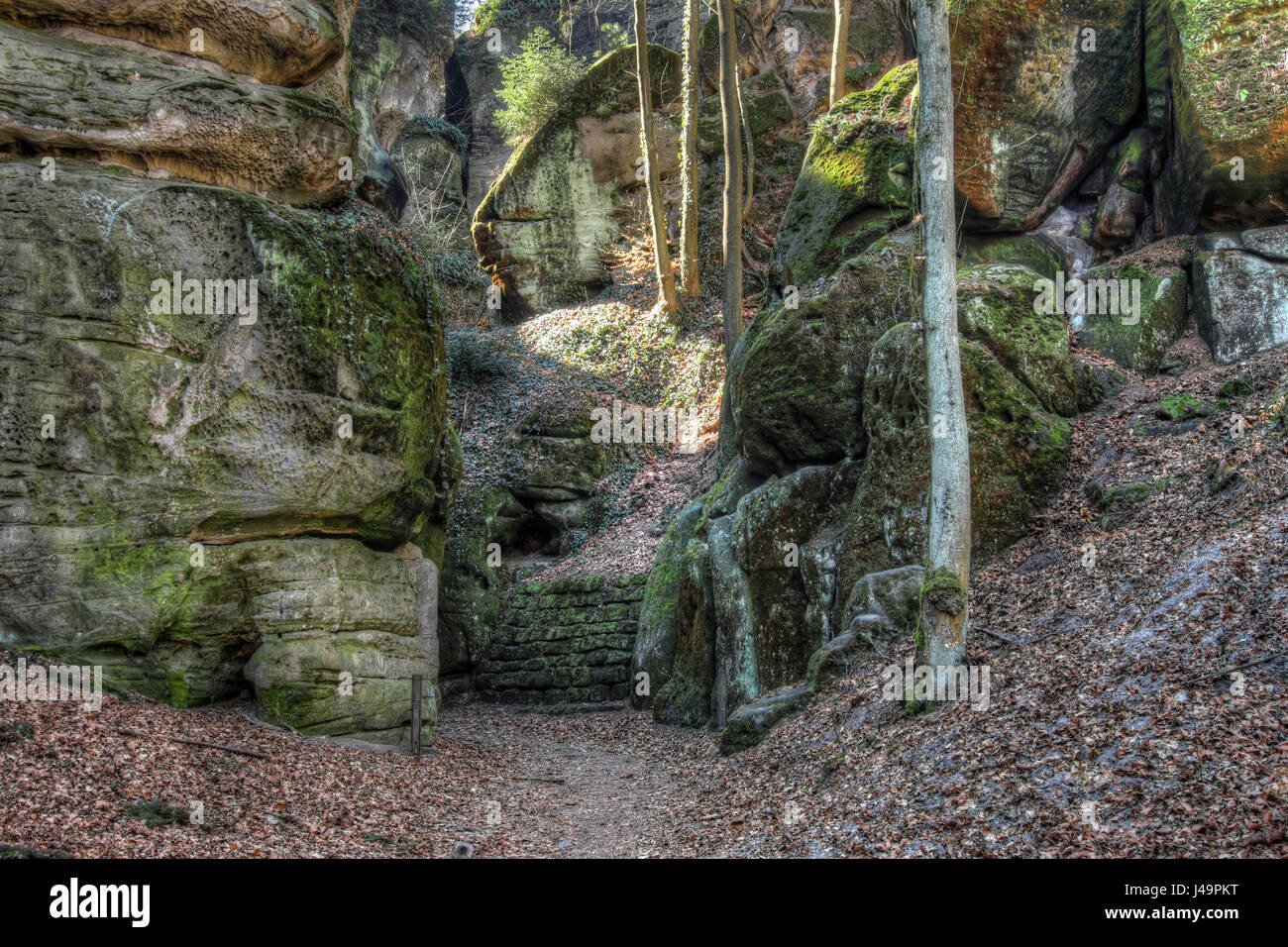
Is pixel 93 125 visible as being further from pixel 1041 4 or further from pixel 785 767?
pixel 1041 4

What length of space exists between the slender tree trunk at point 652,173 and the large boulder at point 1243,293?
14.2 meters

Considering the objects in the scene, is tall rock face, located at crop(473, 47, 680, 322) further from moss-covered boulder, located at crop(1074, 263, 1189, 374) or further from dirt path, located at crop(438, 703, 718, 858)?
moss-covered boulder, located at crop(1074, 263, 1189, 374)

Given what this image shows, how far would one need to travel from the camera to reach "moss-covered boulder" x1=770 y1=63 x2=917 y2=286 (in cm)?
1550

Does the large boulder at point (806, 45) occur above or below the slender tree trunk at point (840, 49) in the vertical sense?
above

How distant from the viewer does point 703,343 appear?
954 inches

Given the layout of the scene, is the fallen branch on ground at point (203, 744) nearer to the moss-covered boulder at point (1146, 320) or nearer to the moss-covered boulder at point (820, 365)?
the moss-covered boulder at point (820, 365)

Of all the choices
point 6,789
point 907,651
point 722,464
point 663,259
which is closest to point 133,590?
point 6,789

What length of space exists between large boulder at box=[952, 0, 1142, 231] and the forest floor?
15.7ft

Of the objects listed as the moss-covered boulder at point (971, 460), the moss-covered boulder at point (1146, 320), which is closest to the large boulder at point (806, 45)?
the moss-covered boulder at point (1146, 320)

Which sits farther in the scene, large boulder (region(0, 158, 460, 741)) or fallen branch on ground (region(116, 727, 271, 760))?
large boulder (region(0, 158, 460, 741))

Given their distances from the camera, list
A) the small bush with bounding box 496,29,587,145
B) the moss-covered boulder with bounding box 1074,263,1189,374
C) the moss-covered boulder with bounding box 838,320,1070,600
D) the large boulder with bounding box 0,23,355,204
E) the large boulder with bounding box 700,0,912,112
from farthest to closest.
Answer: the small bush with bounding box 496,29,587,145 → the large boulder with bounding box 700,0,912,112 → the moss-covered boulder with bounding box 1074,263,1189,374 → the moss-covered boulder with bounding box 838,320,1070,600 → the large boulder with bounding box 0,23,355,204

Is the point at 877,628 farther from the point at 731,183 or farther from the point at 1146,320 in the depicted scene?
the point at 731,183

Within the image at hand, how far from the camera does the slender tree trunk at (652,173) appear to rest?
23434mm

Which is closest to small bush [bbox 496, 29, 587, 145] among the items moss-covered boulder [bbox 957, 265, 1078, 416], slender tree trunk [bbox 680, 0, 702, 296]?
slender tree trunk [bbox 680, 0, 702, 296]
